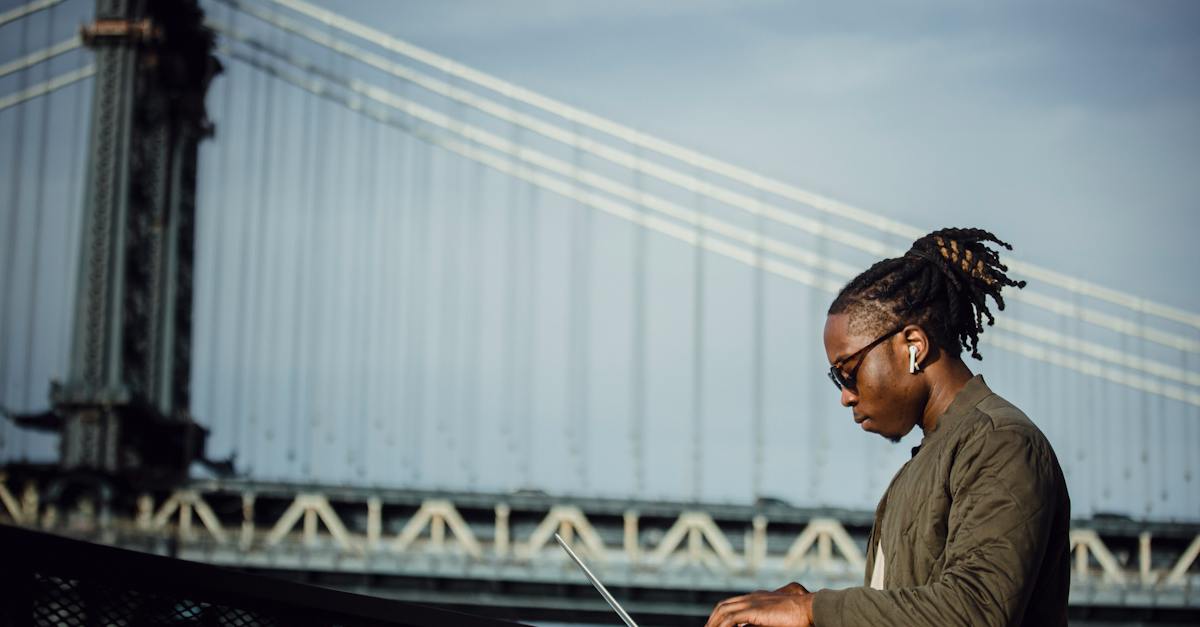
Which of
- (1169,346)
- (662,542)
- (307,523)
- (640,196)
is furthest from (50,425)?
(1169,346)

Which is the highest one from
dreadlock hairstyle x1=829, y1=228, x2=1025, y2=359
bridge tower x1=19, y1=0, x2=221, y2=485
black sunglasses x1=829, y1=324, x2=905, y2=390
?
bridge tower x1=19, y1=0, x2=221, y2=485

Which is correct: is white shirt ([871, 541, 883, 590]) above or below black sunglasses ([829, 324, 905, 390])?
below

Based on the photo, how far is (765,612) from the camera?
2340mm

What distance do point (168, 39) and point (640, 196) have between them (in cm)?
1018

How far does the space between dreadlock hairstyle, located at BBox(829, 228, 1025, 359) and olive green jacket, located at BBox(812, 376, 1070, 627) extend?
0.47ft

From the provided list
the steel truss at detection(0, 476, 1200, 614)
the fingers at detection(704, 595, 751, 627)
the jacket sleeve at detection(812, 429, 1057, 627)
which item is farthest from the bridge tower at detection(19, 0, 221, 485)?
the jacket sleeve at detection(812, 429, 1057, 627)

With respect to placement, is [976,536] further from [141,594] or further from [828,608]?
[141,594]

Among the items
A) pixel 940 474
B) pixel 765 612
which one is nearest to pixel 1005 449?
pixel 940 474

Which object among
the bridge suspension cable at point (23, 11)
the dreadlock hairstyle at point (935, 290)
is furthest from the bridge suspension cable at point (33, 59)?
the dreadlock hairstyle at point (935, 290)

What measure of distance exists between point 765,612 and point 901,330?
0.48m

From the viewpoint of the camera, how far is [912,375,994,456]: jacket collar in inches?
96.7

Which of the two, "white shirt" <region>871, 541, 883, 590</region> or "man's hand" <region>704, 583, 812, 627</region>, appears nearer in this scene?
"man's hand" <region>704, 583, 812, 627</region>

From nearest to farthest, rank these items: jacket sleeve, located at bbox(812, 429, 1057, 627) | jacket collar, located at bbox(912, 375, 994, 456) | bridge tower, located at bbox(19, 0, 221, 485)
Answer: jacket sleeve, located at bbox(812, 429, 1057, 627) → jacket collar, located at bbox(912, 375, 994, 456) → bridge tower, located at bbox(19, 0, 221, 485)

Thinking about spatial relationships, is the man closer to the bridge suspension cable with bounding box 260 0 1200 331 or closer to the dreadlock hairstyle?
the dreadlock hairstyle
